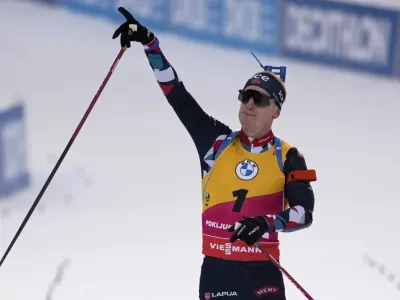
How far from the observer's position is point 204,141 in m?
3.62

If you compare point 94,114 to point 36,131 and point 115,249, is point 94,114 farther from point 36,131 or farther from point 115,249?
point 115,249

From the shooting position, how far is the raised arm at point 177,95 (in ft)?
11.9

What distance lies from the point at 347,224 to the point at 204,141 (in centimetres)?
305

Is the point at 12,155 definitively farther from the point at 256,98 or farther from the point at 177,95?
the point at 256,98

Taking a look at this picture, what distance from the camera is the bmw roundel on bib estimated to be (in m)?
3.48

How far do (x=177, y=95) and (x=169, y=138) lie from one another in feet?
12.1

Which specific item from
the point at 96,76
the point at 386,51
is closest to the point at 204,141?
the point at 96,76

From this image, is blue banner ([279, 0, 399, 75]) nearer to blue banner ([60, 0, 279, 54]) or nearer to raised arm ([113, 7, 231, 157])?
blue banner ([60, 0, 279, 54])

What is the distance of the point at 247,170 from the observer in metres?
3.49

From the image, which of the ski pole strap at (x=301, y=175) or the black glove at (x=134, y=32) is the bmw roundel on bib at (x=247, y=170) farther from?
the black glove at (x=134, y=32)

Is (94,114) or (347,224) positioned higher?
(94,114)

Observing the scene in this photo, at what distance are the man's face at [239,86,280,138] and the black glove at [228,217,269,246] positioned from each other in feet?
1.30

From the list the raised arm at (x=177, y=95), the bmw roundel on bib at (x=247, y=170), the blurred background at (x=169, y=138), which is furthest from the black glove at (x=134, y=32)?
the blurred background at (x=169, y=138)

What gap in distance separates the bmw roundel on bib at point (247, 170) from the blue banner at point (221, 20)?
6013 millimetres
